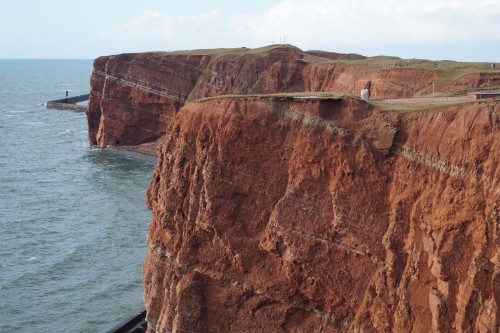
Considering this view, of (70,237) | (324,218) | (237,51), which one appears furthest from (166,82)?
(324,218)

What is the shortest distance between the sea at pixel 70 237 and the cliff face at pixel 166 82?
6.10 m

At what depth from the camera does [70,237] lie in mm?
65188

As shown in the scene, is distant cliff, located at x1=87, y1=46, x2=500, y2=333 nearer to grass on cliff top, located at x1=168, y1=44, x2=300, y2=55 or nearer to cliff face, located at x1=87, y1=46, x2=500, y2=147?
cliff face, located at x1=87, y1=46, x2=500, y2=147

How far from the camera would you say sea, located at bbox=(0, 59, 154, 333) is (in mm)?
49594

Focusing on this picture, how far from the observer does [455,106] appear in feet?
96.0

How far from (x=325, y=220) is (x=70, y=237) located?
39994 mm

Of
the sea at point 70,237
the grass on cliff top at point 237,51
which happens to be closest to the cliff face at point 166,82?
the grass on cliff top at point 237,51

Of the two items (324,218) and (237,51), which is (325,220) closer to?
(324,218)

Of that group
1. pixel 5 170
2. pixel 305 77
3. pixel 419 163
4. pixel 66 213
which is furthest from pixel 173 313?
pixel 305 77

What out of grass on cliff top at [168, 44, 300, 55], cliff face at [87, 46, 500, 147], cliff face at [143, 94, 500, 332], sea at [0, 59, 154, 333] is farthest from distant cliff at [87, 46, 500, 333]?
grass on cliff top at [168, 44, 300, 55]

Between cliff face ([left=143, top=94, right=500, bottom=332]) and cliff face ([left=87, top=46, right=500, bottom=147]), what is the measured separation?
76.3m

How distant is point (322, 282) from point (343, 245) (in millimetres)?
1987

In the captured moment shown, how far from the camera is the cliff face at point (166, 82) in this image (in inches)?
4469

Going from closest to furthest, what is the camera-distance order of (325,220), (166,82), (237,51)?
(325,220) → (166,82) → (237,51)
